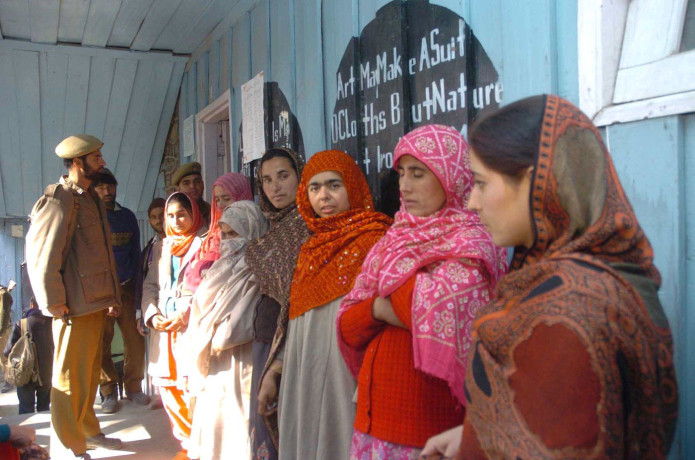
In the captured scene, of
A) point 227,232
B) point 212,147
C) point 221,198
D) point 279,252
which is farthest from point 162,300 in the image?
point 212,147

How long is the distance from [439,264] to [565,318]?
0.66m

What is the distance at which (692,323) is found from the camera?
4.22ft

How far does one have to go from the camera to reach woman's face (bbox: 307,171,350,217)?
210 centimetres

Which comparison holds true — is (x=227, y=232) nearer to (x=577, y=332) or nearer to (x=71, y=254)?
(x=71, y=254)

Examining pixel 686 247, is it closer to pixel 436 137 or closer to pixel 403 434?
pixel 436 137

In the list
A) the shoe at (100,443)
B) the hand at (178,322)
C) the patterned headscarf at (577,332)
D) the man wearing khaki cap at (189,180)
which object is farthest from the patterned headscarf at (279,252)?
the shoe at (100,443)

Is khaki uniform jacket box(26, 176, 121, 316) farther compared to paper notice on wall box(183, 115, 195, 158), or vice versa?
paper notice on wall box(183, 115, 195, 158)

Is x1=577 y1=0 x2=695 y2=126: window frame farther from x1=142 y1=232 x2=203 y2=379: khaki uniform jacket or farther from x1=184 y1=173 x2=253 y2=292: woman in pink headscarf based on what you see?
x1=142 y1=232 x2=203 y2=379: khaki uniform jacket

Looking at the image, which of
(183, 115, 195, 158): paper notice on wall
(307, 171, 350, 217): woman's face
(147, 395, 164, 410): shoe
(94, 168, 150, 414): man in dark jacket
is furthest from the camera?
(183, 115, 195, 158): paper notice on wall

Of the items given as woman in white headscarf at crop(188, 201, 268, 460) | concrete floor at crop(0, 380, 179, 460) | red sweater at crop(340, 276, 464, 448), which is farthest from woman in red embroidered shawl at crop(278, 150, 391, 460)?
concrete floor at crop(0, 380, 179, 460)

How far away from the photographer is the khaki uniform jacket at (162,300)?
128 inches

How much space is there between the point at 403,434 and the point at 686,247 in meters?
0.82

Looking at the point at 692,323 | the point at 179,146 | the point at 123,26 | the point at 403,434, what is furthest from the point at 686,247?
the point at 179,146

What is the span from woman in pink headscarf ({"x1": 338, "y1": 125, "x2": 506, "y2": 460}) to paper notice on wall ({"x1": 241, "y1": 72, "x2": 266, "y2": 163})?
87.5 inches
